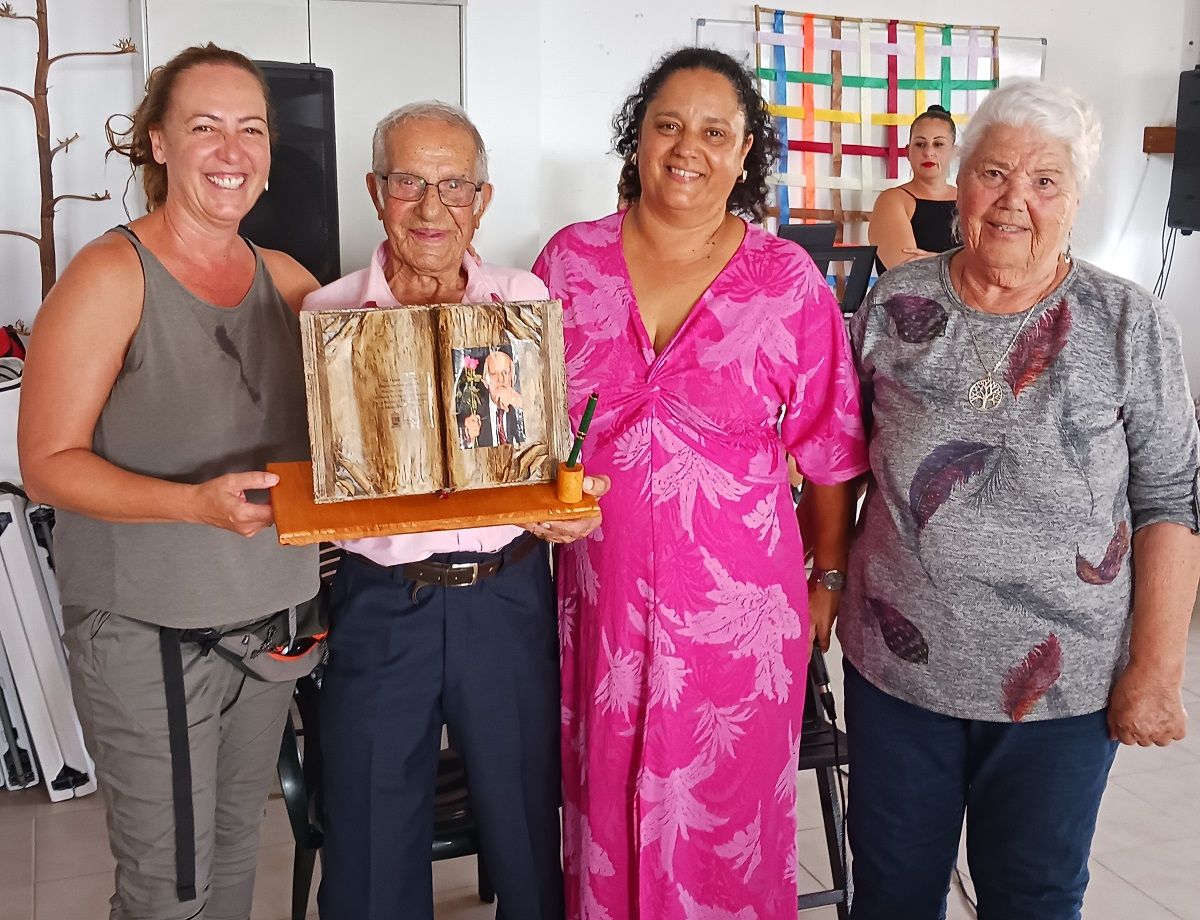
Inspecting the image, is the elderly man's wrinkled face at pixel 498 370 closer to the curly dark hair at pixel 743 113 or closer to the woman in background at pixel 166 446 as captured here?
the woman in background at pixel 166 446

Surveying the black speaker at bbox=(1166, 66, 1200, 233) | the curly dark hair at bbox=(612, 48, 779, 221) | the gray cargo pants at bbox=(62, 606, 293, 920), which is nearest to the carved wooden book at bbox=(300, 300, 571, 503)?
the gray cargo pants at bbox=(62, 606, 293, 920)

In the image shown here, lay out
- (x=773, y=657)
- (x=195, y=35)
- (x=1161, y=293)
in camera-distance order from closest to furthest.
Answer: (x=773, y=657) → (x=195, y=35) → (x=1161, y=293)

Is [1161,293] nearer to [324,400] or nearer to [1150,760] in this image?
[1150,760]

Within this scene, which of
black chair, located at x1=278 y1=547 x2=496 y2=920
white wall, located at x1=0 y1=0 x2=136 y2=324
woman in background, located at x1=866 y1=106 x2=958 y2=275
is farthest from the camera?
woman in background, located at x1=866 y1=106 x2=958 y2=275

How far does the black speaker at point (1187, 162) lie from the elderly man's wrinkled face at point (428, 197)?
5437 mm

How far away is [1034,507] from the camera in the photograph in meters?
1.49

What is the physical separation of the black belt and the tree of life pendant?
0.71m

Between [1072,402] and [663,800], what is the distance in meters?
0.87

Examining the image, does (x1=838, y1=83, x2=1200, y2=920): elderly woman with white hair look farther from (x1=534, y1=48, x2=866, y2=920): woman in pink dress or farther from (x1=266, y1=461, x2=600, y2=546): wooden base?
(x1=266, y1=461, x2=600, y2=546): wooden base

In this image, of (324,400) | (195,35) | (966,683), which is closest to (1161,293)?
(195,35)

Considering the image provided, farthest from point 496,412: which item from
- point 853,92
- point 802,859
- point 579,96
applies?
point 853,92

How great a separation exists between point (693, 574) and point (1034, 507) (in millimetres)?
511

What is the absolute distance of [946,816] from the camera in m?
1.66

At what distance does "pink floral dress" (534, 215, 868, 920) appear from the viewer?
5.61 ft
